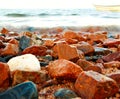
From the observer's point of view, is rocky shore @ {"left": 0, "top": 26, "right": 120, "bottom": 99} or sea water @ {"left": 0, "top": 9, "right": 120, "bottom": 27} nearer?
rocky shore @ {"left": 0, "top": 26, "right": 120, "bottom": 99}

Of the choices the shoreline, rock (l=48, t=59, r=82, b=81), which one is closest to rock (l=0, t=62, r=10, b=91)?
rock (l=48, t=59, r=82, b=81)

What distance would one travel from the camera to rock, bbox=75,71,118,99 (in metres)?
1.24

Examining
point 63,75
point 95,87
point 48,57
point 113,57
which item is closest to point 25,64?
point 63,75

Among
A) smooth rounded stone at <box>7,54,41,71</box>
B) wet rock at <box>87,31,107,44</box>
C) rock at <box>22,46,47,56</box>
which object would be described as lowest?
wet rock at <box>87,31,107,44</box>

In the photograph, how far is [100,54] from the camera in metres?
2.35

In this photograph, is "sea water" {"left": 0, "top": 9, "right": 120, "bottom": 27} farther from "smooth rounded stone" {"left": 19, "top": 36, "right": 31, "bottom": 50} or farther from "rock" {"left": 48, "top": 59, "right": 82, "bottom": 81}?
"rock" {"left": 48, "top": 59, "right": 82, "bottom": 81}

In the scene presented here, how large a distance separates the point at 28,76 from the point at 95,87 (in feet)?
1.36

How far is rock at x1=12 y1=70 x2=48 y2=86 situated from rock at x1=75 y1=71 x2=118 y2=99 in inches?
10.4

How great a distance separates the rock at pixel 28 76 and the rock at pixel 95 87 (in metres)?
0.26

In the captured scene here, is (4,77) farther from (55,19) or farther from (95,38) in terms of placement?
(55,19)

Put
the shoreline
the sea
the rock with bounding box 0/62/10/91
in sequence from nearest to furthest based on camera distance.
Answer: the rock with bounding box 0/62/10/91, the shoreline, the sea

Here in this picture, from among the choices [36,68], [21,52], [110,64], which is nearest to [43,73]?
[36,68]

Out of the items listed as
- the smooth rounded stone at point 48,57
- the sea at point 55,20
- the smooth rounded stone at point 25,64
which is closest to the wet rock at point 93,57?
the smooth rounded stone at point 48,57

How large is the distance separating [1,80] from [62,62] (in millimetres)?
330
